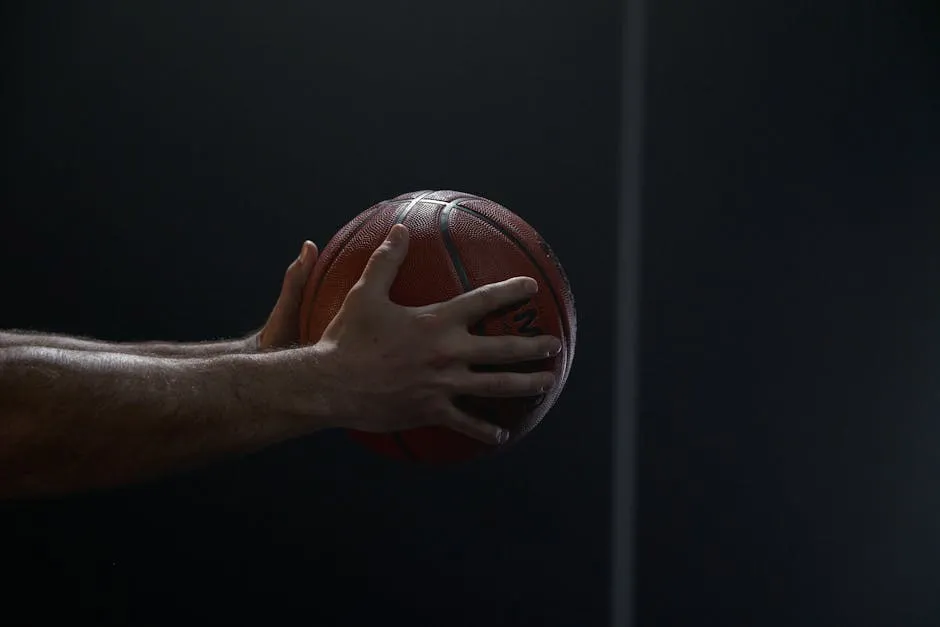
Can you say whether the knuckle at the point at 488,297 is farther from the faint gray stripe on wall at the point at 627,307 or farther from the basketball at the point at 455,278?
the faint gray stripe on wall at the point at 627,307

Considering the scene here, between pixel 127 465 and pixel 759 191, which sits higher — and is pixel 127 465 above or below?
below

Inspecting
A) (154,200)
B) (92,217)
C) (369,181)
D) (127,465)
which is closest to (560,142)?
(369,181)

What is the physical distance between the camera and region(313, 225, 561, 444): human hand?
2.94ft

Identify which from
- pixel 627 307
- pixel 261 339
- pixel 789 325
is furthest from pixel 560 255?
pixel 261 339

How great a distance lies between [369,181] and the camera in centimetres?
206

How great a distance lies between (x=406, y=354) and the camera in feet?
2.93

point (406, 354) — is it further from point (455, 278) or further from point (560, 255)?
point (560, 255)


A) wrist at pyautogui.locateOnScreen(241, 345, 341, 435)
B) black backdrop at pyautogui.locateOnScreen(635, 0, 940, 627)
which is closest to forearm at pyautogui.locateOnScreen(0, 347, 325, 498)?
wrist at pyautogui.locateOnScreen(241, 345, 341, 435)

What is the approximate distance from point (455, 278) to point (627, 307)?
114 cm

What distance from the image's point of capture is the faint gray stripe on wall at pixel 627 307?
79.5 inches

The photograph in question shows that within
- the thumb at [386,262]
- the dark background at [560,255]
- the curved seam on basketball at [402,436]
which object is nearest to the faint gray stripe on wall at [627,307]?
the dark background at [560,255]

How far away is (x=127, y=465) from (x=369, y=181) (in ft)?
4.29

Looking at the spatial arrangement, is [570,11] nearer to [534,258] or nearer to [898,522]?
[534,258]

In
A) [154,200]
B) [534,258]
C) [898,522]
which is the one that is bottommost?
[898,522]
